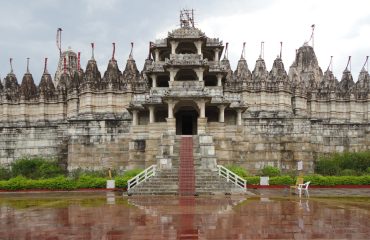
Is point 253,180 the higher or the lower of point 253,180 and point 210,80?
the lower

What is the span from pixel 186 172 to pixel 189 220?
14125 mm

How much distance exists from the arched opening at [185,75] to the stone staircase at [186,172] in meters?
8.25

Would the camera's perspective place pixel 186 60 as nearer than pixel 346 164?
Yes

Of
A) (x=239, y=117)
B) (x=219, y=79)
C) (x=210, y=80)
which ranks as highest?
(x=210, y=80)

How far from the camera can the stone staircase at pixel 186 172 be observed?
1077 inches

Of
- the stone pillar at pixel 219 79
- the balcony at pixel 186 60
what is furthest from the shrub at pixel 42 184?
the stone pillar at pixel 219 79

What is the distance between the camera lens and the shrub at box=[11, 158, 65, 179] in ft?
138

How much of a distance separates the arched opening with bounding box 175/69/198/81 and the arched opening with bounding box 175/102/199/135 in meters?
3.57

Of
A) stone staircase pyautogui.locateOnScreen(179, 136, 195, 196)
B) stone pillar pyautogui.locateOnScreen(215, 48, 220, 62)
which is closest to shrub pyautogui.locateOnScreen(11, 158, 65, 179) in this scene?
stone staircase pyautogui.locateOnScreen(179, 136, 195, 196)

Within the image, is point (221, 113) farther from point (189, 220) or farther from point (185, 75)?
point (189, 220)

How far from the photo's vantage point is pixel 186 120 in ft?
135

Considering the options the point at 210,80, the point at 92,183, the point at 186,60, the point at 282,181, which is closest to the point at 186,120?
the point at 210,80

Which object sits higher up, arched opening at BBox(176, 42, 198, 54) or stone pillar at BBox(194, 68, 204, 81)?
arched opening at BBox(176, 42, 198, 54)

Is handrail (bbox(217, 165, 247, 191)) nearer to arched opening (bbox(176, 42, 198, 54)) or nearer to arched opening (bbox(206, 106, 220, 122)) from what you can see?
arched opening (bbox(206, 106, 220, 122))
